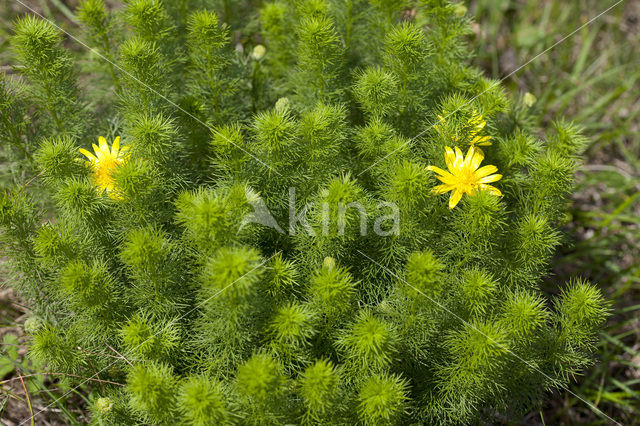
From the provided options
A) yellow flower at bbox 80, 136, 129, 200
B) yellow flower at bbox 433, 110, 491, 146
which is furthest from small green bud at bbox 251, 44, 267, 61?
yellow flower at bbox 433, 110, 491, 146

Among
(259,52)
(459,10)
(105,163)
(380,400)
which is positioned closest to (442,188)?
(380,400)

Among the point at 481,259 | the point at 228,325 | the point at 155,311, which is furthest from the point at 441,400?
the point at 155,311

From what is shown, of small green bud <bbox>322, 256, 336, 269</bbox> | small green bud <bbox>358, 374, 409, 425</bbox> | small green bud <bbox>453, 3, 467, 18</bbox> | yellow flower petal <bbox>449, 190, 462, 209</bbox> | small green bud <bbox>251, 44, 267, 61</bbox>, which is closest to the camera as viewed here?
small green bud <bbox>358, 374, 409, 425</bbox>

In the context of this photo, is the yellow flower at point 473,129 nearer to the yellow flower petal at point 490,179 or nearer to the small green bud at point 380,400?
the yellow flower petal at point 490,179

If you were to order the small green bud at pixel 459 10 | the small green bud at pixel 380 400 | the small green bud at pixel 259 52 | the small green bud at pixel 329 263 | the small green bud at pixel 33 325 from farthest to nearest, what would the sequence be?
1. the small green bud at pixel 259 52
2. the small green bud at pixel 459 10
3. the small green bud at pixel 33 325
4. the small green bud at pixel 329 263
5. the small green bud at pixel 380 400

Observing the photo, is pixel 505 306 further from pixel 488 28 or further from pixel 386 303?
pixel 488 28

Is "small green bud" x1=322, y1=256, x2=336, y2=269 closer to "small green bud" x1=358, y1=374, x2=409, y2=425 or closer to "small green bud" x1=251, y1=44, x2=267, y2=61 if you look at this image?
"small green bud" x1=358, y1=374, x2=409, y2=425

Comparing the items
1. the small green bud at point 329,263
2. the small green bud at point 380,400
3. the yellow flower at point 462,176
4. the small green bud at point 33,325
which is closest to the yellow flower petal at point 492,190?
the yellow flower at point 462,176

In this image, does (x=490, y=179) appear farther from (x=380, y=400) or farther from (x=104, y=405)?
(x=104, y=405)
